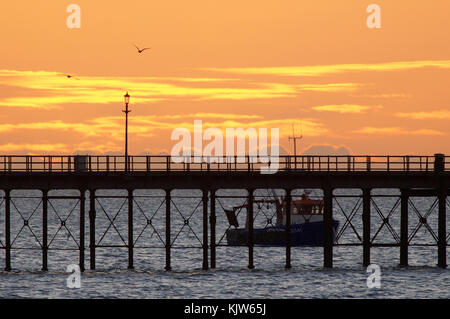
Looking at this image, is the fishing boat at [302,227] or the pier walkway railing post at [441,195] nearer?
the pier walkway railing post at [441,195]

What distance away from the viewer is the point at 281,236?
92.2m

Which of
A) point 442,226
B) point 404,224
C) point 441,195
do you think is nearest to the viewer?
point 441,195

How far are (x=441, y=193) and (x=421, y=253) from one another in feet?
96.6

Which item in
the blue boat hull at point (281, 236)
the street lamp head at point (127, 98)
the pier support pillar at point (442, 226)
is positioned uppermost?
the street lamp head at point (127, 98)

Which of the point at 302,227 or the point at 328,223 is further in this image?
the point at 302,227

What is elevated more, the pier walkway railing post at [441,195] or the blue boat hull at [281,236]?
the pier walkway railing post at [441,195]

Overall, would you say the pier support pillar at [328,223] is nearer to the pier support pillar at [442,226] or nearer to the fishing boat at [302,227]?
the pier support pillar at [442,226]

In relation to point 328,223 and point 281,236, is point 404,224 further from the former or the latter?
point 281,236

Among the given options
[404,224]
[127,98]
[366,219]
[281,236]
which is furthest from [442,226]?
[281,236]

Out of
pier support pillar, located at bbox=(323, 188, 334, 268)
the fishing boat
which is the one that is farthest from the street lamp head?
the fishing boat

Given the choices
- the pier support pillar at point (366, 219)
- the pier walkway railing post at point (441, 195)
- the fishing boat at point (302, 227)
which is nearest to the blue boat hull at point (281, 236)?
the fishing boat at point (302, 227)

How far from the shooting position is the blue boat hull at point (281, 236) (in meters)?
87.8

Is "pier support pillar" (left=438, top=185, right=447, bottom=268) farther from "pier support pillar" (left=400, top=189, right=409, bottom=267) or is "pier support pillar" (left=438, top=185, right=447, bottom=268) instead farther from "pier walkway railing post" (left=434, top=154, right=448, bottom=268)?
"pier support pillar" (left=400, top=189, right=409, bottom=267)

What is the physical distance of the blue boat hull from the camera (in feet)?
288
